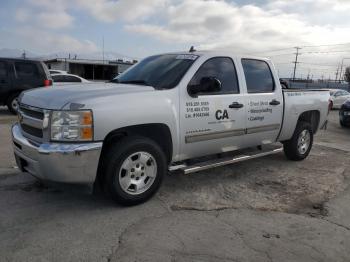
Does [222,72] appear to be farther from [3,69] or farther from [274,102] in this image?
[3,69]

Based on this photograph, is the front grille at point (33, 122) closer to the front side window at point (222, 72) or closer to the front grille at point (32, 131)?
the front grille at point (32, 131)

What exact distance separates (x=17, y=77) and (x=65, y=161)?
9833 millimetres

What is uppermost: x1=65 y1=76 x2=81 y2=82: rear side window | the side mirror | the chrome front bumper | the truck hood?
the side mirror

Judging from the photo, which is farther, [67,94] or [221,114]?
[221,114]

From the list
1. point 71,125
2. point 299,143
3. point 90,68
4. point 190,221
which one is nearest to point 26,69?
point 299,143

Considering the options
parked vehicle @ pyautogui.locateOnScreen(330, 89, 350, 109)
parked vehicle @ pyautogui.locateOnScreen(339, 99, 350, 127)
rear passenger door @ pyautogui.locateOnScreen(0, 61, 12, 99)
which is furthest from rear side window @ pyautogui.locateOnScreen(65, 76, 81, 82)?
parked vehicle @ pyautogui.locateOnScreen(330, 89, 350, 109)

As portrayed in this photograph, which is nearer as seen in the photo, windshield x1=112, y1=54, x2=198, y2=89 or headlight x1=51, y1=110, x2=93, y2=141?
headlight x1=51, y1=110, x2=93, y2=141

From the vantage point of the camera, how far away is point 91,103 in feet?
12.8

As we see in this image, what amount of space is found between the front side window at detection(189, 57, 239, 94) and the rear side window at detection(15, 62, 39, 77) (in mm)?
9133

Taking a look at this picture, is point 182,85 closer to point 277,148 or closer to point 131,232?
point 131,232

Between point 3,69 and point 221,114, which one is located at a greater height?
point 3,69

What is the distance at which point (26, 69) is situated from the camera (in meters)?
12.7

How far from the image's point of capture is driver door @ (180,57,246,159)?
4.80 meters

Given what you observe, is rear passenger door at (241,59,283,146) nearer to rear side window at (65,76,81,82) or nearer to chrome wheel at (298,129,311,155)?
chrome wheel at (298,129,311,155)
